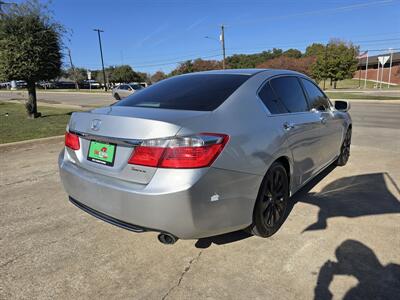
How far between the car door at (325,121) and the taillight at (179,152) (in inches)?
86.7

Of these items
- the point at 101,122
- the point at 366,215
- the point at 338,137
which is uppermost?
the point at 101,122

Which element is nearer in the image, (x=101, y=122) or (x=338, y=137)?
(x=101, y=122)

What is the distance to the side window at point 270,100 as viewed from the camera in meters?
3.05

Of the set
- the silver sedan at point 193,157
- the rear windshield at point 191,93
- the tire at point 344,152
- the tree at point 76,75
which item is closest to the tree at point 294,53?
the tree at point 76,75

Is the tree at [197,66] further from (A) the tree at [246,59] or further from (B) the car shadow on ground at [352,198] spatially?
(B) the car shadow on ground at [352,198]

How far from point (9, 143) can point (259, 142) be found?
6721mm

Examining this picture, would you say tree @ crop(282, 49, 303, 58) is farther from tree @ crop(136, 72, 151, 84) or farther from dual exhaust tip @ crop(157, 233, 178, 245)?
dual exhaust tip @ crop(157, 233, 178, 245)

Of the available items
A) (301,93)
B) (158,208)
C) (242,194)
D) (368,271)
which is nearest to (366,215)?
(368,271)

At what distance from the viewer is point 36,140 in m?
7.79

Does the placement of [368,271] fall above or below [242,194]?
below

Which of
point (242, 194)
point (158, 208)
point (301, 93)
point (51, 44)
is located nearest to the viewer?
point (158, 208)

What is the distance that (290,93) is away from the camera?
3617mm

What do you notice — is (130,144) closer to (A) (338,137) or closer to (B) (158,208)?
(B) (158,208)

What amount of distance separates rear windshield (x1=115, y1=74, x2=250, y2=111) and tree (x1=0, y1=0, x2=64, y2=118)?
9.66 m
